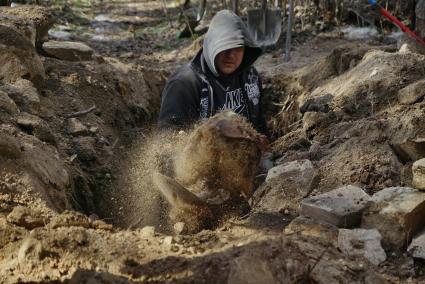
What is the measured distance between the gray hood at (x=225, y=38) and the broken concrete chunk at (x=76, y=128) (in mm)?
1199

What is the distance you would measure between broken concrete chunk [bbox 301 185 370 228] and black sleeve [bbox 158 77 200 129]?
151 centimetres

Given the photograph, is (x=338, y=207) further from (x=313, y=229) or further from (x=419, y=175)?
(x=419, y=175)

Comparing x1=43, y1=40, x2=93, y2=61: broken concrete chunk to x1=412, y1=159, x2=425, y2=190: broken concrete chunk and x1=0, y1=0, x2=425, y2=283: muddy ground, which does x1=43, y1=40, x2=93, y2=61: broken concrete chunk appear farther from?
x1=412, y1=159, x2=425, y2=190: broken concrete chunk

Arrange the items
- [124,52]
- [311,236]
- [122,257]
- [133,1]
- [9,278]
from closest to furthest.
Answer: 1. [9,278]
2. [122,257]
3. [311,236]
4. [124,52]
5. [133,1]

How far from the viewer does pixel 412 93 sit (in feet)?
13.3

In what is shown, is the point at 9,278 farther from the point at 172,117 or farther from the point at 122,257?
the point at 172,117

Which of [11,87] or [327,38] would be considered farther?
[327,38]

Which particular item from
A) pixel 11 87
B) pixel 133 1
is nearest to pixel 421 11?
pixel 11 87

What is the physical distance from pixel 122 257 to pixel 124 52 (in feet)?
21.1

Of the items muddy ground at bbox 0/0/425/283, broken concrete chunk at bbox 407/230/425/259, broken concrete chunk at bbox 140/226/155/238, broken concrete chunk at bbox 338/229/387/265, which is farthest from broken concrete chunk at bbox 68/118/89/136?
broken concrete chunk at bbox 407/230/425/259

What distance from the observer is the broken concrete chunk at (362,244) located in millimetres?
2574

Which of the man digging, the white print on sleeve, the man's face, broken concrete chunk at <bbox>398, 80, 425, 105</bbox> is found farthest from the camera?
the white print on sleeve

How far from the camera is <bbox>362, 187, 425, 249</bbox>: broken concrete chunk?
2.71 metres

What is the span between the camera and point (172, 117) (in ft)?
13.7
